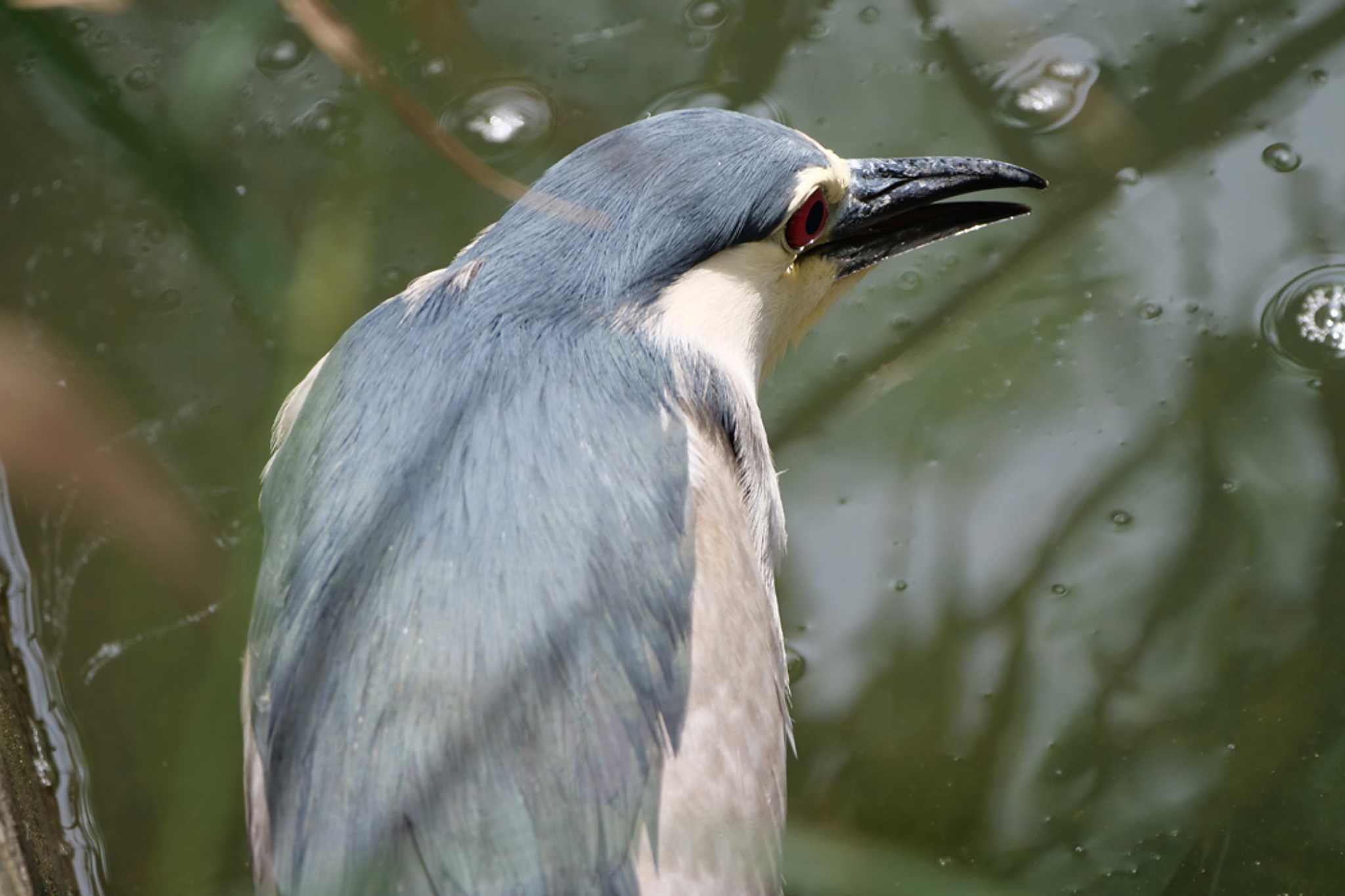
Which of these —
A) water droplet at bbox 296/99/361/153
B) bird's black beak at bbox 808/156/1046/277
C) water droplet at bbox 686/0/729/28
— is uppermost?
water droplet at bbox 296/99/361/153

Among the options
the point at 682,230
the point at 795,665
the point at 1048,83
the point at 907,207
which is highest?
the point at 682,230

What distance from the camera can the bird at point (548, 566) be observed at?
1.44 m

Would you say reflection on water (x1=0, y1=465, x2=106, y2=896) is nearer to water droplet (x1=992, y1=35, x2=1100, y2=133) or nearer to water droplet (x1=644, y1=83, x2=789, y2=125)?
water droplet (x1=644, y1=83, x2=789, y2=125)

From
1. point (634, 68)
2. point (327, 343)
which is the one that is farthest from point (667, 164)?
point (634, 68)

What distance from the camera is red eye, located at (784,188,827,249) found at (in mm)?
2006

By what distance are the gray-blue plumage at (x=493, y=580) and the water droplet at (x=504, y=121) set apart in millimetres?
942

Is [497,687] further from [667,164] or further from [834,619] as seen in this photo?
[834,619]

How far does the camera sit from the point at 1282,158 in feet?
8.44

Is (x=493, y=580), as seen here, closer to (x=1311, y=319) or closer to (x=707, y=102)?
(x=707, y=102)

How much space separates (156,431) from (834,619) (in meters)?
1.36

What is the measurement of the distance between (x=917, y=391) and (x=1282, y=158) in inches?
35.8

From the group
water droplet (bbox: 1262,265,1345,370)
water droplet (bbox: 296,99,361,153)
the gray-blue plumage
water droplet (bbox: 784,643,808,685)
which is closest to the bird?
the gray-blue plumage

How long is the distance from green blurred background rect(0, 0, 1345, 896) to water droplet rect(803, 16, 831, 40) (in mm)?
13

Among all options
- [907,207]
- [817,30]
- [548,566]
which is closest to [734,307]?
[907,207]
